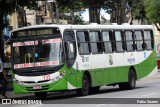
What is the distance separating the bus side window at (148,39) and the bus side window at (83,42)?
19.6 feet

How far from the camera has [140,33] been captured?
29.4 m

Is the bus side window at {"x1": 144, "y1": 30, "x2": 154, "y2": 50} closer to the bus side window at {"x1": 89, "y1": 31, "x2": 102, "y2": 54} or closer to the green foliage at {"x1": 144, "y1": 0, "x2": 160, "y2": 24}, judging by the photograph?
the bus side window at {"x1": 89, "y1": 31, "x2": 102, "y2": 54}

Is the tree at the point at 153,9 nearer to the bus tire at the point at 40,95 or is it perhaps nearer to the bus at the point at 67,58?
the bus at the point at 67,58

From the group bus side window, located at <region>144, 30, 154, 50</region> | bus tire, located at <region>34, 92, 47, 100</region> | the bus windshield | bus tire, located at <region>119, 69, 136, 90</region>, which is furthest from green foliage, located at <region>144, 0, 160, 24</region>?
the bus windshield

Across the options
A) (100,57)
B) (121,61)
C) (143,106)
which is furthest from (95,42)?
(143,106)

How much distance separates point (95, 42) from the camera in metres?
25.2

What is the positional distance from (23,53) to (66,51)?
1.83 meters

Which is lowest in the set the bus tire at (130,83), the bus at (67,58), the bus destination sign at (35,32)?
the bus tire at (130,83)

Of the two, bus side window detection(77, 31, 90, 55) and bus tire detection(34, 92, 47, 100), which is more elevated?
bus side window detection(77, 31, 90, 55)

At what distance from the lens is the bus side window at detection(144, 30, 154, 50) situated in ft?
97.8

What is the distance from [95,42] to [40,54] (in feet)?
11.3

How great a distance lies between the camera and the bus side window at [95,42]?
25.0 m

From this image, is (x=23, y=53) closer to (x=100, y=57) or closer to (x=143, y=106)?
(x=100, y=57)

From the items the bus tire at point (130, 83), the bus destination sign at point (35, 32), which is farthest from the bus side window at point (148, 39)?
the bus destination sign at point (35, 32)
